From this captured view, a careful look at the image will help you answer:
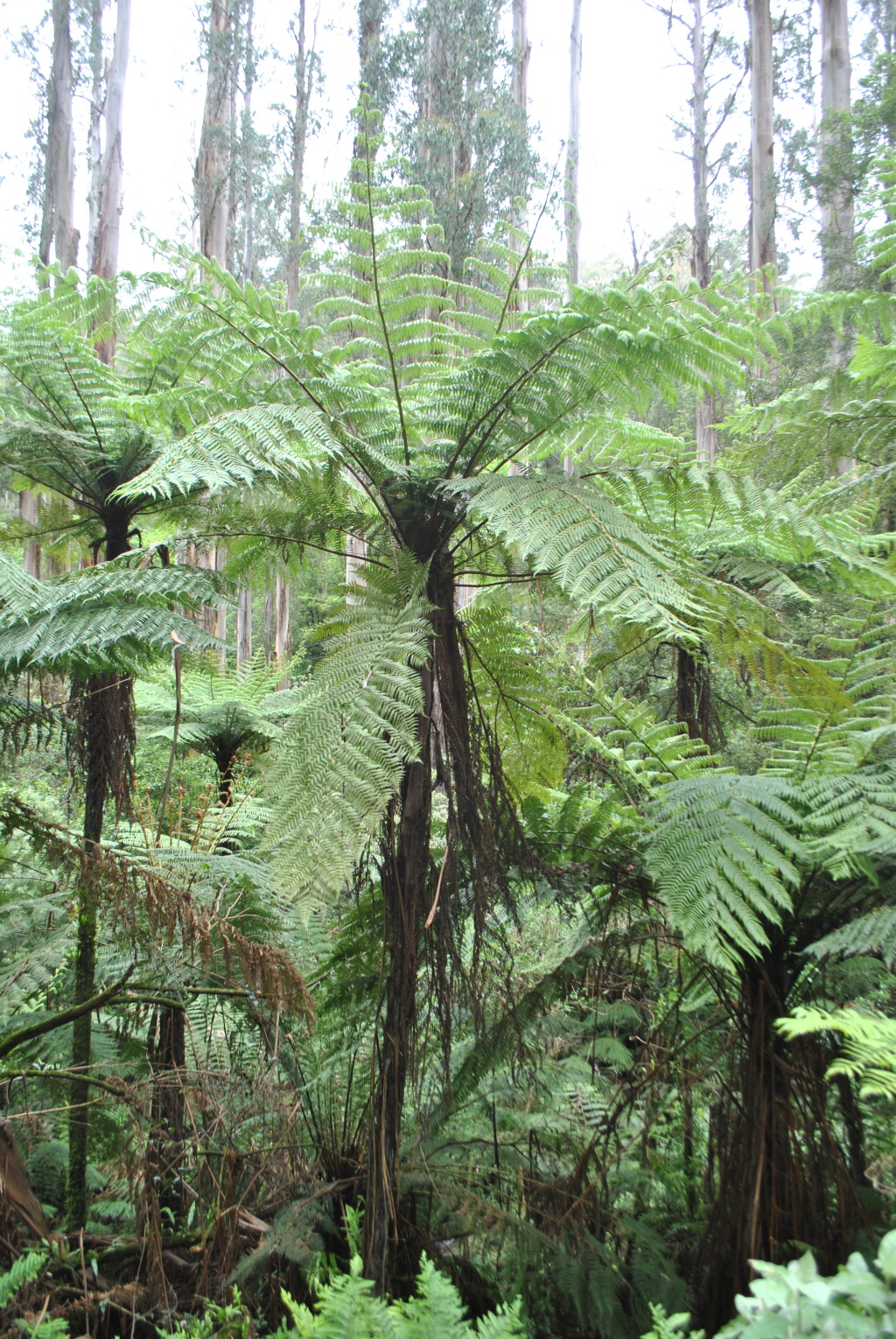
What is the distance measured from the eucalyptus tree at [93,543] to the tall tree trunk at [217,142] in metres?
7.65

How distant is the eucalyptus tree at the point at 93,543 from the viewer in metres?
1.59

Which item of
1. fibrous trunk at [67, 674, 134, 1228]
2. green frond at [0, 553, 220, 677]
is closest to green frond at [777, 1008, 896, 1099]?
green frond at [0, 553, 220, 677]

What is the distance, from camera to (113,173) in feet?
27.7

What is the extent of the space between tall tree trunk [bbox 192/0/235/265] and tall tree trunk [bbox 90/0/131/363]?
92 cm

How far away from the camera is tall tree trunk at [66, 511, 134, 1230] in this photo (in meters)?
1.84

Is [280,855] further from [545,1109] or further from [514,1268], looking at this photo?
[545,1109]

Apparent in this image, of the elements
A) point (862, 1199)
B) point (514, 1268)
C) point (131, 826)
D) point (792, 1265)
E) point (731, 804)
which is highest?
point (731, 804)

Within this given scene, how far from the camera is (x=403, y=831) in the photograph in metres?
1.45

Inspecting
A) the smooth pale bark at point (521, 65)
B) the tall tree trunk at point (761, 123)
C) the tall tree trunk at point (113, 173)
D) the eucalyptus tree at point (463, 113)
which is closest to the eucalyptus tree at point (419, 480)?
the tall tree trunk at point (113, 173)

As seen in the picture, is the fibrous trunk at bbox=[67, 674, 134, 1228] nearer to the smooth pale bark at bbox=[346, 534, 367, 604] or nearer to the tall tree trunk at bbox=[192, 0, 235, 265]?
the smooth pale bark at bbox=[346, 534, 367, 604]

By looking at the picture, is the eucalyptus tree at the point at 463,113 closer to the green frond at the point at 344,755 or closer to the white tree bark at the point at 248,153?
the white tree bark at the point at 248,153

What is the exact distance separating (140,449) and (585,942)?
5.42 ft

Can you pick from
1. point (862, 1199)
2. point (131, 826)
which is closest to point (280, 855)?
point (862, 1199)

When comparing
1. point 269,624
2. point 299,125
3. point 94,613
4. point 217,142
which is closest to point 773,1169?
point 94,613
